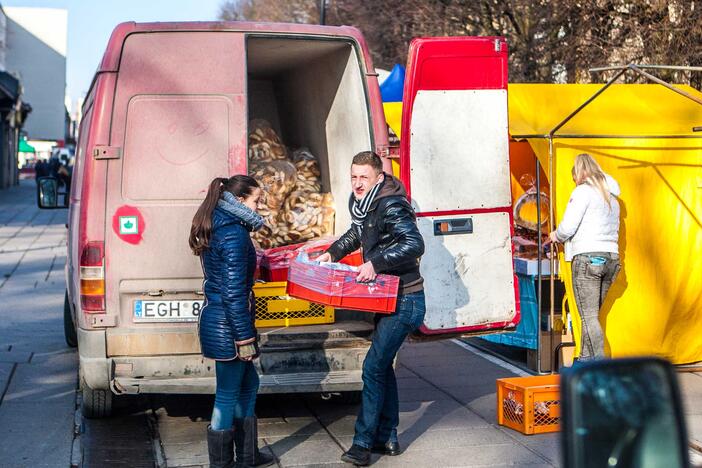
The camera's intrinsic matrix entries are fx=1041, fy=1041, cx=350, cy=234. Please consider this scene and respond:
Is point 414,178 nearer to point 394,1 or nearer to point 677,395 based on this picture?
point 677,395

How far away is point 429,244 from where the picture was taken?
6.95 meters

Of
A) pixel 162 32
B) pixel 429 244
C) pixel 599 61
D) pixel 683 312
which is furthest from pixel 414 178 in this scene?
pixel 599 61

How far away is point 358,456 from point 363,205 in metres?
1.44

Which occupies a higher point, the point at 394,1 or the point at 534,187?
the point at 394,1

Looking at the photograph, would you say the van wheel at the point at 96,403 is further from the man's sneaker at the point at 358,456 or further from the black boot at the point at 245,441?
the man's sneaker at the point at 358,456

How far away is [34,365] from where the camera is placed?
9.30 meters

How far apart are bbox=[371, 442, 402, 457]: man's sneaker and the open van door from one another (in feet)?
3.04

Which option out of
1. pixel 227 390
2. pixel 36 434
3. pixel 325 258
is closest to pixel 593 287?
pixel 325 258

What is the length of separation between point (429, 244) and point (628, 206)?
7.88 ft

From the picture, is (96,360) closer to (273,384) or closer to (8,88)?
(273,384)

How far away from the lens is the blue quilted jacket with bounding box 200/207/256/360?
5.41 meters

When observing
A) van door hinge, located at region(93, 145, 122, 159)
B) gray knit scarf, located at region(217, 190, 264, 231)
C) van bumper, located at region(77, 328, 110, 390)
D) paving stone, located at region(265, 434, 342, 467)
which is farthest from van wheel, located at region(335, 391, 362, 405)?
van door hinge, located at region(93, 145, 122, 159)

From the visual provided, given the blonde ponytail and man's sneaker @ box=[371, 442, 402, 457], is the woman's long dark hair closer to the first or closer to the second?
man's sneaker @ box=[371, 442, 402, 457]

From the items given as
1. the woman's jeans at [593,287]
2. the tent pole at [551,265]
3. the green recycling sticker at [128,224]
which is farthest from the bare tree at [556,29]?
the green recycling sticker at [128,224]
